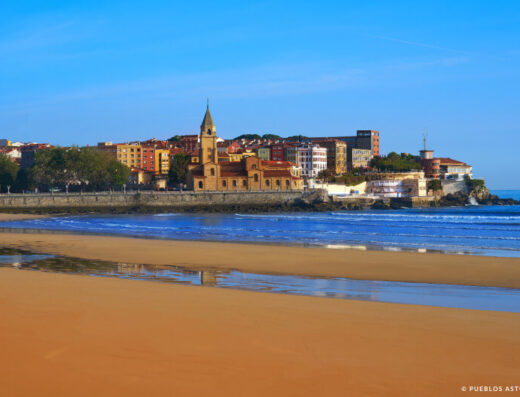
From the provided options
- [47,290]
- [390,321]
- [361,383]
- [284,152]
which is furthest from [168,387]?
[284,152]

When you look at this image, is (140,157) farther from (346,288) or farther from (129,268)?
(346,288)

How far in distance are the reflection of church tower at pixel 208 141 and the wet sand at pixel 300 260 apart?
65019mm

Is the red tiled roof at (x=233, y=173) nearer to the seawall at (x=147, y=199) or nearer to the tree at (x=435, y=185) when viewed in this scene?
the seawall at (x=147, y=199)

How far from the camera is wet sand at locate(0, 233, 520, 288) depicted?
18.1 meters

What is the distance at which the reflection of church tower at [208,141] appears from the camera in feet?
308

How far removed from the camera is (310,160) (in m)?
122

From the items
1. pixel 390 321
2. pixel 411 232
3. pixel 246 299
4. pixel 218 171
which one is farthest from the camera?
pixel 218 171

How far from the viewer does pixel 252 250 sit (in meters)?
25.3

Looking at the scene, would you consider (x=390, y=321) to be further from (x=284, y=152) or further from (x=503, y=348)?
(x=284, y=152)

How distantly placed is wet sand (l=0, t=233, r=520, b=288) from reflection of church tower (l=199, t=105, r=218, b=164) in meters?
65.0

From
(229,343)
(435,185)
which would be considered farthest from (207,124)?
(229,343)

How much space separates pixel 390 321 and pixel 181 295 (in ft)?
16.3

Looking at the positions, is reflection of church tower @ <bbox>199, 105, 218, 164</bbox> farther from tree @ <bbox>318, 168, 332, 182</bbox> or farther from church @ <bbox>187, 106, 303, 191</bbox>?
tree @ <bbox>318, 168, 332, 182</bbox>

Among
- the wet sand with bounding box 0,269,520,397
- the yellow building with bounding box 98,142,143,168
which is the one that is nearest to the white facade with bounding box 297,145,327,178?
the yellow building with bounding box 98,142,143,168
